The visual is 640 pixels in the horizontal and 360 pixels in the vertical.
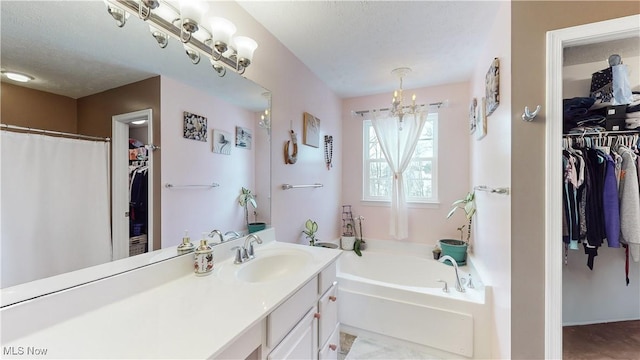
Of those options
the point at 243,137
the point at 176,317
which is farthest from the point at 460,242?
the point at 176,317

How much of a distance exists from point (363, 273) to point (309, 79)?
2.28 m

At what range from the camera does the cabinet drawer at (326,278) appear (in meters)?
1.30

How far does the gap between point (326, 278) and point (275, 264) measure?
339 millimetres

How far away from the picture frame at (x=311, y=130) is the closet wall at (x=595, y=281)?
2.01 metres

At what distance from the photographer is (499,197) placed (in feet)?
5.33

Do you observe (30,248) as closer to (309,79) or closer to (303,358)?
(303,358)

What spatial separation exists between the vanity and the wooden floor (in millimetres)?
1845

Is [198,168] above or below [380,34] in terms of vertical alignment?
below

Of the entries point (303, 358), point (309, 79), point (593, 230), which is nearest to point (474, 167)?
point (593, 230)

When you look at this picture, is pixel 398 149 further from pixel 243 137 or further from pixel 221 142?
pixel 221 142

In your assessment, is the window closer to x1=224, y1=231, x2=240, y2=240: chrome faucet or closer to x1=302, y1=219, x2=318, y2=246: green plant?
x1=302, y1=219, x2=318, y2=246: green plant

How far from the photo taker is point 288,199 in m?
2.14

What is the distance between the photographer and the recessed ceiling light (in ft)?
2.34

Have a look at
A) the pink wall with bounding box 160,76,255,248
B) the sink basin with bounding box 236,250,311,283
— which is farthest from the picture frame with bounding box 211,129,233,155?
the sink basin with bounding box 236,250,311,283
